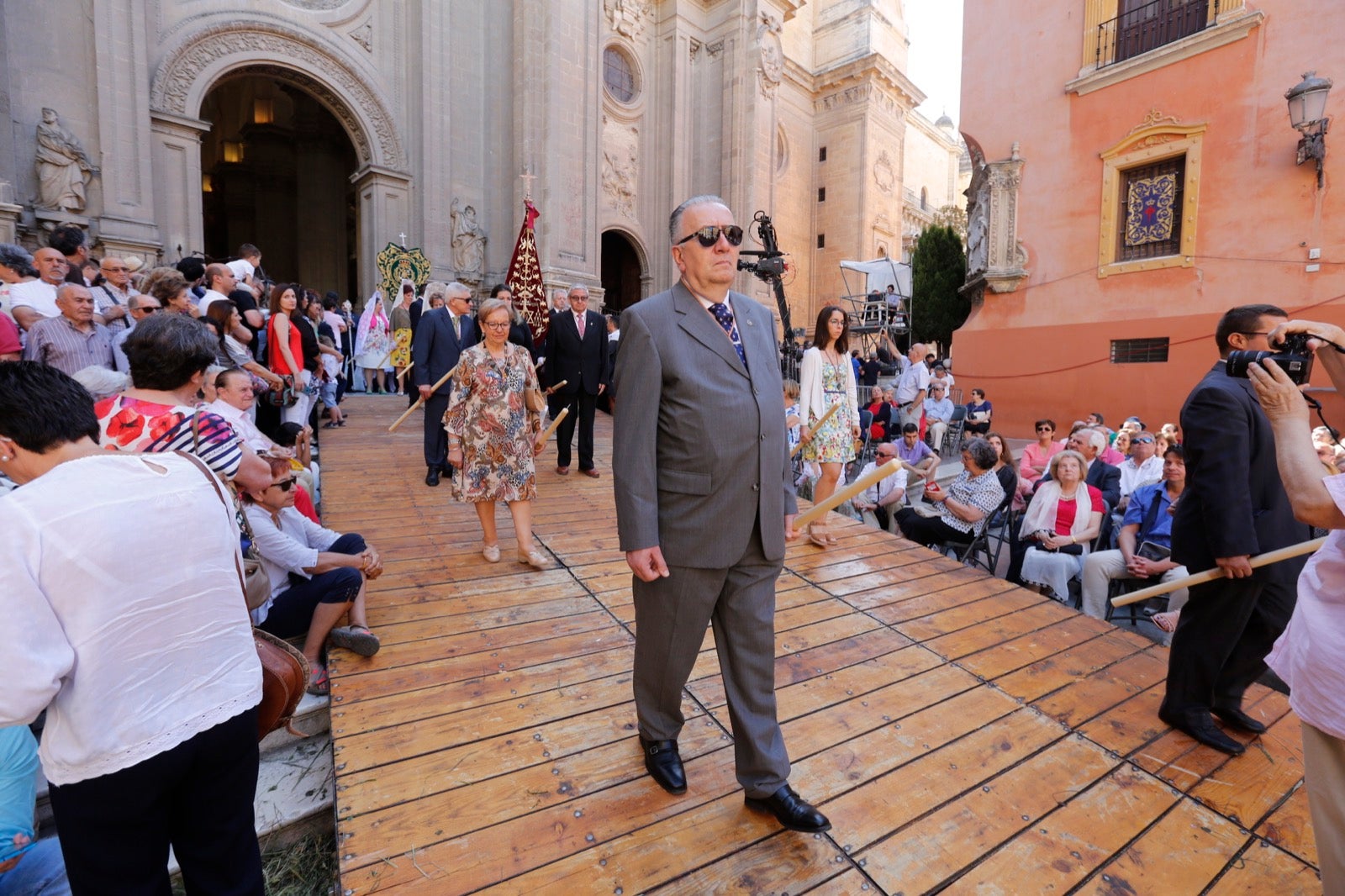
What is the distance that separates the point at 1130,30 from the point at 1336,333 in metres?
13.5

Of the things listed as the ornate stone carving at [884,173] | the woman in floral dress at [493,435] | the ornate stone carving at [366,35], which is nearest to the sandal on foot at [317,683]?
the woman in floral dress at [493,435]

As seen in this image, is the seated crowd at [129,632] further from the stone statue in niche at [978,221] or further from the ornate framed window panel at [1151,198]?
the stone statue in niche at [978,221]

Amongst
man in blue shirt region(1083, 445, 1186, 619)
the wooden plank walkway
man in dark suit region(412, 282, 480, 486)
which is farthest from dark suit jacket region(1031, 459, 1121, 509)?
man in dark suit region(412, 282, 480, 486)

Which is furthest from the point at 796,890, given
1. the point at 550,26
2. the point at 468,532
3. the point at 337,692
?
the point at 550,26

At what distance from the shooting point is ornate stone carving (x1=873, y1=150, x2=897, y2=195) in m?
27.6

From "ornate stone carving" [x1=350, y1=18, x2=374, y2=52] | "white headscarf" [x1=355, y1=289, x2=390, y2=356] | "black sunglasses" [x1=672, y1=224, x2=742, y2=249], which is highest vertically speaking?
"ornate stone carving" [x1=350, y1=18, x2=374, y2=52]

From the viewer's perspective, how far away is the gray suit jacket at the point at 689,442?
2.13 m

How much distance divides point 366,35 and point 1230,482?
16.7 meters

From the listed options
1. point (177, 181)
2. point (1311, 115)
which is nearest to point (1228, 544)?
point (1311, 115)

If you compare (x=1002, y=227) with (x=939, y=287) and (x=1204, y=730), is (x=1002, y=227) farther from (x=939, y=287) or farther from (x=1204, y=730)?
(x=1204, y=730)

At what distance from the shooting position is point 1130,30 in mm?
11648

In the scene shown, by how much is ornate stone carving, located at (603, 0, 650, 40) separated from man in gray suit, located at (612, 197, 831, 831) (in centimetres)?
1937

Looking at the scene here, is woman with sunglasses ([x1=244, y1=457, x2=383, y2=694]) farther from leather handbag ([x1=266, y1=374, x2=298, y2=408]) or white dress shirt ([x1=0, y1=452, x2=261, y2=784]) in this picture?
leather handbag ([x1=266, y1=374, x2=298, y2=408])

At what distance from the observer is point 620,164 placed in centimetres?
1911
